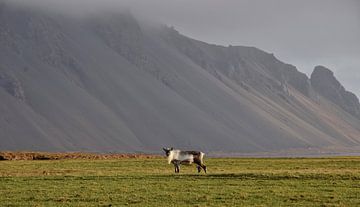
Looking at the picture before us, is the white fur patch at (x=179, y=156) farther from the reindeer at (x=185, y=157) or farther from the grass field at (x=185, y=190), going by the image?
the grass field at (x=185, y=190)

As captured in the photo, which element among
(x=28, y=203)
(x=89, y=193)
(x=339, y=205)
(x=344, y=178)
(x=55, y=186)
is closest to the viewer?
(x=339, y=205)

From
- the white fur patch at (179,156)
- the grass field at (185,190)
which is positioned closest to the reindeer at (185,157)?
the white fur patch at (179,156)

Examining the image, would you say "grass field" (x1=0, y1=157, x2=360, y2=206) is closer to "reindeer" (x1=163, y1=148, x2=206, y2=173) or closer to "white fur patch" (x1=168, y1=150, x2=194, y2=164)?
"reindeer" (x1=163, y1=148, x2=206, y2=173)

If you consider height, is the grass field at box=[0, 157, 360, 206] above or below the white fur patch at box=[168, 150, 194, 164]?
below

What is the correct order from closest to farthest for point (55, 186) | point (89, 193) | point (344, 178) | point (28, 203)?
1. point (28, 203)
2. point (89, 193)
3. point (55, 186)
4. point (344, 178)

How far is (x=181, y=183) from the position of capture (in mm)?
40188

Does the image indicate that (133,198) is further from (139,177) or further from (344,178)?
(344,178)

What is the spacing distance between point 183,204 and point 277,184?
36.6 ft

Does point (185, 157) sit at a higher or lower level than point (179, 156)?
lower

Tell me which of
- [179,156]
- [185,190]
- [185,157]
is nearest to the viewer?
[185,190]

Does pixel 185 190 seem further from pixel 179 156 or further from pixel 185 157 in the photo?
pixel 179 156

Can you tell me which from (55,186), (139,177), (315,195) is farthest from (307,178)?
(55,186)

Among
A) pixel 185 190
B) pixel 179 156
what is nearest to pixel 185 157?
pixel 179 156

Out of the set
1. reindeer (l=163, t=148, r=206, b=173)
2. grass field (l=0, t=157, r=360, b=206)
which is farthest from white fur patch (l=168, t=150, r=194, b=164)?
grass field (l=0, t=157, r=360, b=206)
